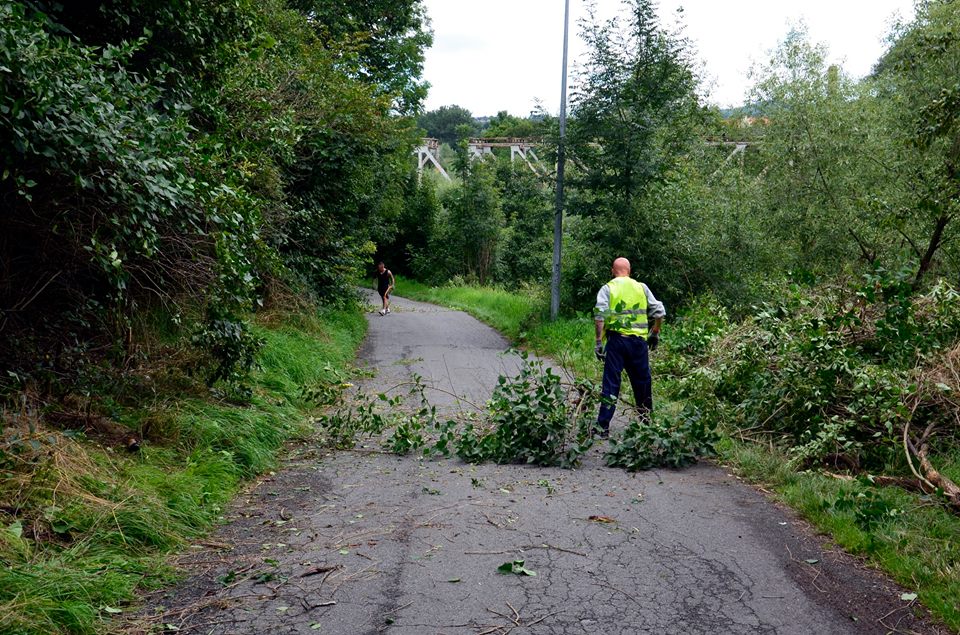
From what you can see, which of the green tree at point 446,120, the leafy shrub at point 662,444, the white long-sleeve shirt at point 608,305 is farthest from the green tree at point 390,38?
the green tree at point 446,120

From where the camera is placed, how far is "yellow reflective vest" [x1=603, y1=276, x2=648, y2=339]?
877cm

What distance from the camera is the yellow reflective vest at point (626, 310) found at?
8.77m

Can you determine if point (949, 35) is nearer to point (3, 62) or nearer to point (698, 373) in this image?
point (698, 373)

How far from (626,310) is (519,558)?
431 cm

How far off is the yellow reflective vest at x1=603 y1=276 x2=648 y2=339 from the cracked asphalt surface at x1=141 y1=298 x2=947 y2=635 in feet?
6.21

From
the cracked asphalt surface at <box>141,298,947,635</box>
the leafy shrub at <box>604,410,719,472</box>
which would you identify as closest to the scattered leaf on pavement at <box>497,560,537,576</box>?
the cracked asphalt surface at <box>141,298,947,635</box>

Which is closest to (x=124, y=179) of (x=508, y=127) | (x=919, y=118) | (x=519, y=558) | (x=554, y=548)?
(x=519, y=558)

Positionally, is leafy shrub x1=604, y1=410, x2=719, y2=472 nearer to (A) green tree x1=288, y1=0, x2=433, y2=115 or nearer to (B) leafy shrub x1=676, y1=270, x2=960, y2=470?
(B) leafy shrub x1=676, y1=270, x2=960, y2=470

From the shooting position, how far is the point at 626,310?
8812mm

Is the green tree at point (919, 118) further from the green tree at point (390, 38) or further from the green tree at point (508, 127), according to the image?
the green tree at point (508, 127)

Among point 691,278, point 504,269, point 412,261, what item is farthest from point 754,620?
point 412,261

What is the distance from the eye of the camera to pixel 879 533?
17.4 ft

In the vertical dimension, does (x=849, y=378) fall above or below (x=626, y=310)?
below

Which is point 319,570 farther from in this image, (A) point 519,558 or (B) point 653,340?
(B) point 653,340
